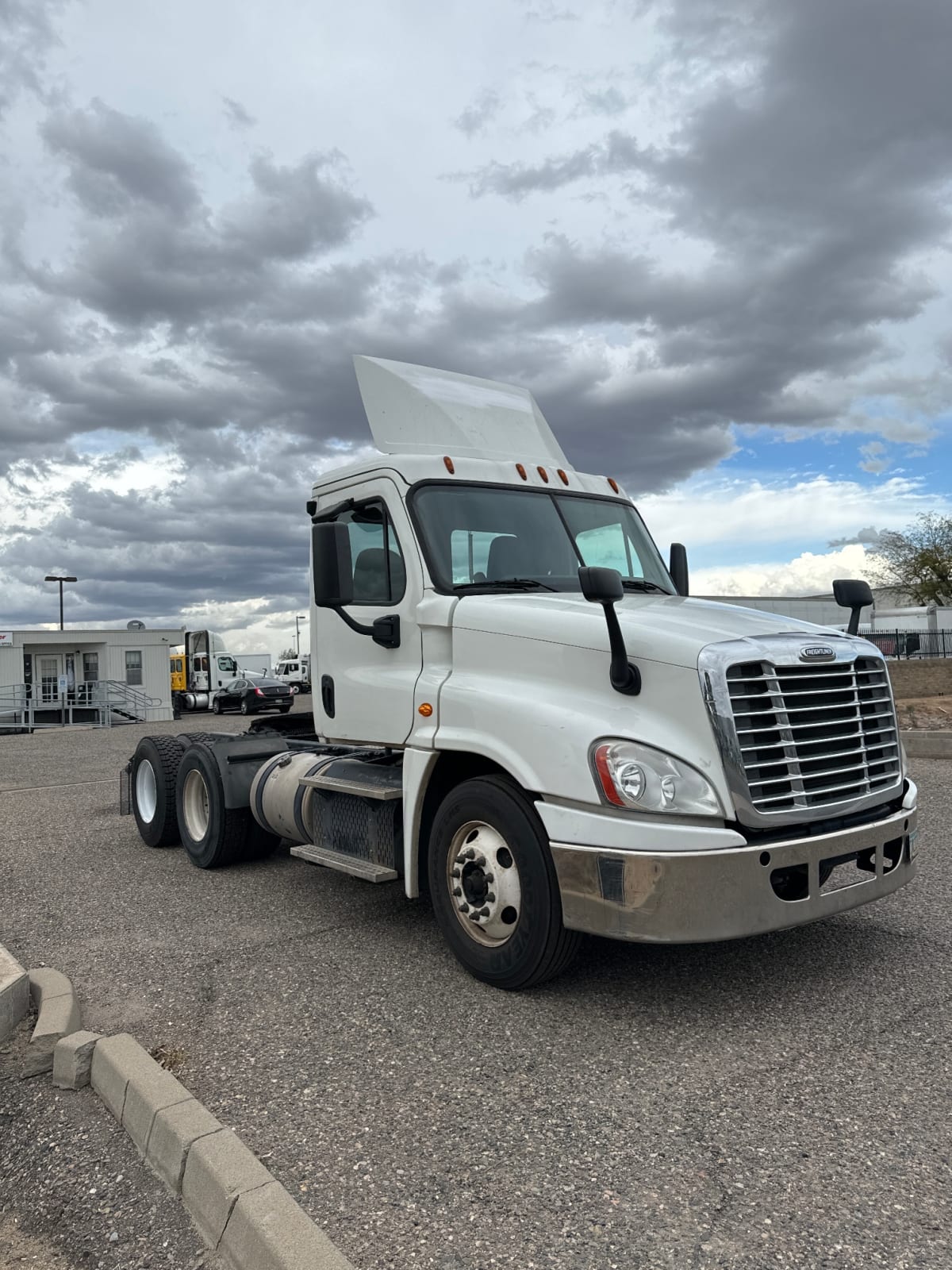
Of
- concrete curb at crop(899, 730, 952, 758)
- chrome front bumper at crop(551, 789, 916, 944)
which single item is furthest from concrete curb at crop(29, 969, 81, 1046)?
concrete curb at crop(899, 730, 952, 758)

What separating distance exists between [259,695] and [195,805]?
1138 inches

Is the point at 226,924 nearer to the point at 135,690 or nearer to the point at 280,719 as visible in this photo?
the point at 280,719

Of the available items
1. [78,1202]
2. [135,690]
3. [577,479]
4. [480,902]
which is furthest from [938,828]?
[135,690]

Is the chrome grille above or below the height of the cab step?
above

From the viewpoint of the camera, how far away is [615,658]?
3.90 meters

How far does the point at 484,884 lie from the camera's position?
423cm

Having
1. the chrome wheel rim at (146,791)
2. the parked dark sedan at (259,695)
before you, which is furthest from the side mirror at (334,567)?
the parked dark sedan at (259,695)

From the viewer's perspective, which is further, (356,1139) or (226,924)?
(226,924)

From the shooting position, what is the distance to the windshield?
4.99 meters

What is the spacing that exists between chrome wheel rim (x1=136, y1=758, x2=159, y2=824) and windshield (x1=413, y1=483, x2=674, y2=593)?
13.9 feet

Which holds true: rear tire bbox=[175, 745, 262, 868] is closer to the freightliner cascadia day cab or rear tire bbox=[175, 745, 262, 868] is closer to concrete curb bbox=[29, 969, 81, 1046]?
the freightliner cascadia day cab

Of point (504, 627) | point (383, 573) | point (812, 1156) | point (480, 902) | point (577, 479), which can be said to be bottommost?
point (812, 1156)

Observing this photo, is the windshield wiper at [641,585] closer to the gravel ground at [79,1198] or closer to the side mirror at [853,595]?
the side mirror at [853,595]

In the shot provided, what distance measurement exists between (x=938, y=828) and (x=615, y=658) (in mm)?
5294
